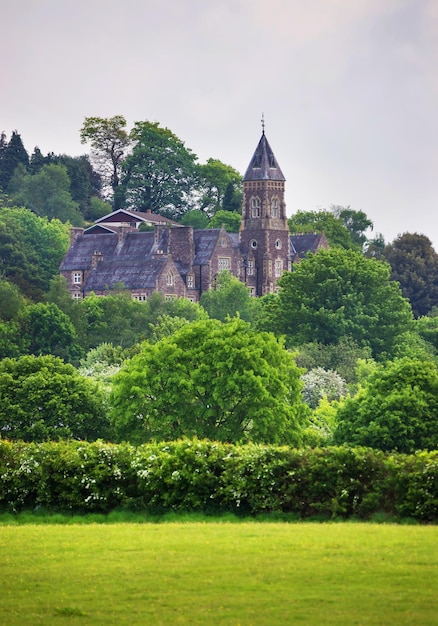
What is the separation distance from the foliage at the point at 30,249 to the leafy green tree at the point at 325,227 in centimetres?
2742

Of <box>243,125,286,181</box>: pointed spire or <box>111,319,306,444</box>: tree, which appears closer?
<box>111,319,306,444</box>: tree

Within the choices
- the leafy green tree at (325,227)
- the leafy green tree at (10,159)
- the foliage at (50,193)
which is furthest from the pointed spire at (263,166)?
the leafy green tree at (10,159)

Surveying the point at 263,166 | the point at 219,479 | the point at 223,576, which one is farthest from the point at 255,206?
the point at 223,576

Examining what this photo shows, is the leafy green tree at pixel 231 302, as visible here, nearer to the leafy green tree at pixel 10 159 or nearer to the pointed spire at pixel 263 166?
the pointed spire at pixel 263 166

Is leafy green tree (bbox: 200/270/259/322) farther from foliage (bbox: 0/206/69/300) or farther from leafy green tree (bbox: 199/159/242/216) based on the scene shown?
leafy green tree (bbox: 199/159/242/216)

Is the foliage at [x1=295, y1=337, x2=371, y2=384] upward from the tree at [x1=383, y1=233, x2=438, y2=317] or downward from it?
downward

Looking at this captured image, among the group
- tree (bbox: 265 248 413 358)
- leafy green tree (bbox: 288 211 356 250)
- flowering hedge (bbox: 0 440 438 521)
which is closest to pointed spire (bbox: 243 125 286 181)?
leafy green tree (bbox: 288 211 356 250)

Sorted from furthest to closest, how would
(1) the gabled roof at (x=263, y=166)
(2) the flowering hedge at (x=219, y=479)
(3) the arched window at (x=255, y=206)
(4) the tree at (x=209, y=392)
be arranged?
1. (1) the gabled roof at (x=263, y=166)
2. (3) the arched window at (x=255, y=206)
3. (4) the tree at (x=209, y=392)
4. (2) the flowering hedge at (x=219, y=479)

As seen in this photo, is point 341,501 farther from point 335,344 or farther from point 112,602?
point 335,344

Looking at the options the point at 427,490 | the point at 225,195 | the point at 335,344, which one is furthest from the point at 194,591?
the point at 225,195

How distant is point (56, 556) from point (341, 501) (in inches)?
315

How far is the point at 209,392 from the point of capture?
205 feet

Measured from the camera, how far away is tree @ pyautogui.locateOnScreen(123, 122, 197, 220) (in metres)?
192

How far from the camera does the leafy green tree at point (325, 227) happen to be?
184 meters
